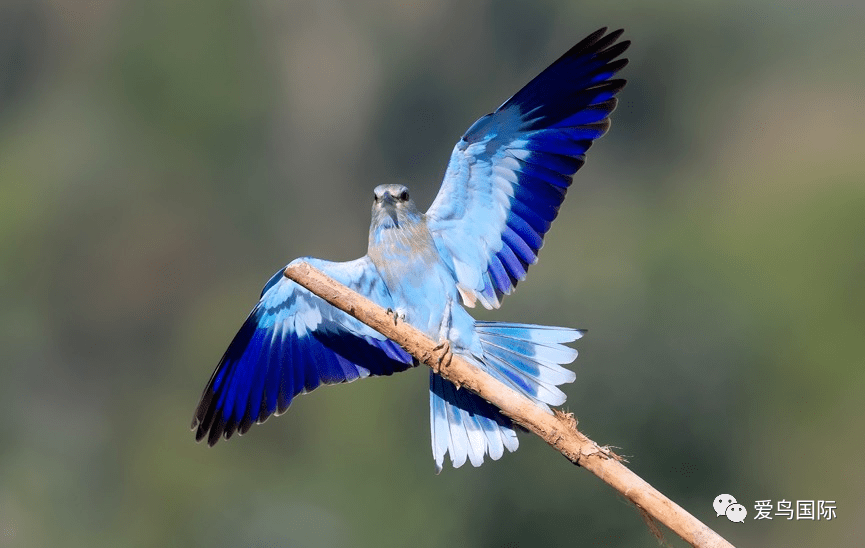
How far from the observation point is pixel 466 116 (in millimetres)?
28641

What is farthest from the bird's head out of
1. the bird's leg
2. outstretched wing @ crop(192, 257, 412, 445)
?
the bird's leg

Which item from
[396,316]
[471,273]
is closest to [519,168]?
[471,273]

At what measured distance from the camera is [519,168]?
533 cm

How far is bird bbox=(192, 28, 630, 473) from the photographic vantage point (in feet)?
17.1

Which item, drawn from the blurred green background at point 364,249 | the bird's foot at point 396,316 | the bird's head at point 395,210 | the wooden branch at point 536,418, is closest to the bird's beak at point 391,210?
the bird's head at point 395,210

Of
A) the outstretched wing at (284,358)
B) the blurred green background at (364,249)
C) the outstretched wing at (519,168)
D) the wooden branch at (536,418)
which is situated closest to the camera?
the wooden branch at (536,418)

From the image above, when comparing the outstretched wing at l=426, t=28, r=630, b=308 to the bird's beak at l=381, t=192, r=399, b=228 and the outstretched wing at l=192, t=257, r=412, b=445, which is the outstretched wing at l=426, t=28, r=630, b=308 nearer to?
the bird's beak at l=381, t=192, r=399, b=228

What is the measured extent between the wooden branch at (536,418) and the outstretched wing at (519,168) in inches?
27.8

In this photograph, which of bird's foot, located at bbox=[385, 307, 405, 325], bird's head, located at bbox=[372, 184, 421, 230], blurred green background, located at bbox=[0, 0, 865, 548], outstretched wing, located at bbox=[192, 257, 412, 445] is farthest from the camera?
blurred green background, located at bbox=[0, 0, 865, 548]

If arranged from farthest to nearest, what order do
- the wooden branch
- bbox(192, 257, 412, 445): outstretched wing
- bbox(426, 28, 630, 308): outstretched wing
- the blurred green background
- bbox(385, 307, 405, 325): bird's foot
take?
the blurred green background
bbox(192, 257, 412, 445): outstretched wing
bbox(426, 28, 630, 308): outstretched wing
bbox(385, 307, 405, 325): bird's foot
the wooden branch

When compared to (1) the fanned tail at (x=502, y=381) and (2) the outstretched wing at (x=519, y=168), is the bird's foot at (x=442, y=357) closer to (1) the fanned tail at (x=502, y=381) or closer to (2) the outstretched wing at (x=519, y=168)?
(1) the fanned tail at (x=502, y=381)

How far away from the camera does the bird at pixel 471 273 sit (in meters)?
5.23

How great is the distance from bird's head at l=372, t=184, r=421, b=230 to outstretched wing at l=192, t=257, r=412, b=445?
24cm

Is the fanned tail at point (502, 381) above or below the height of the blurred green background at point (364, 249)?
below
